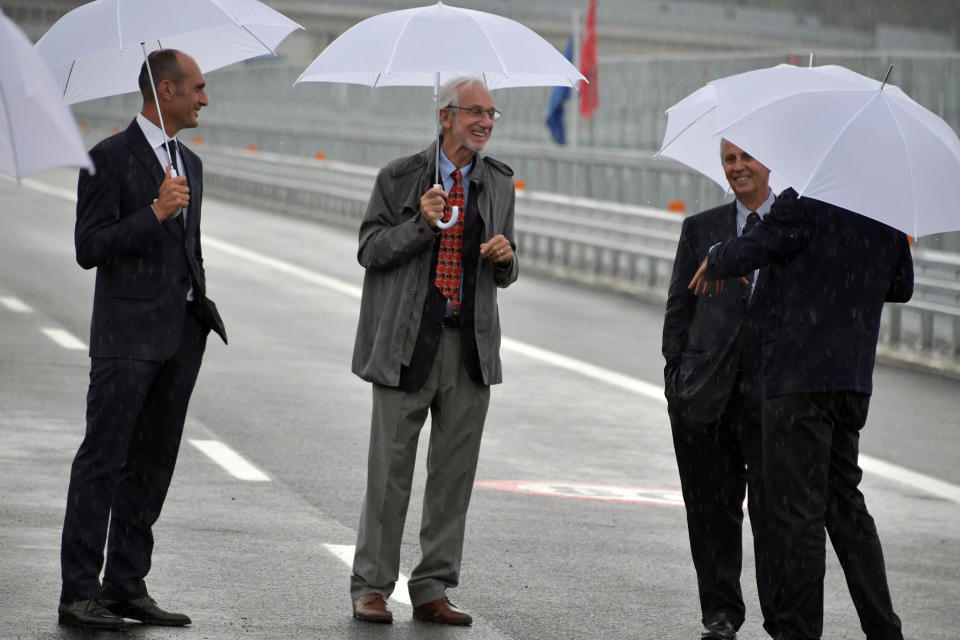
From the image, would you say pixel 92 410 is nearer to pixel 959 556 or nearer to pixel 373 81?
pixel 373 81

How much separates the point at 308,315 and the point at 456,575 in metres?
11.5

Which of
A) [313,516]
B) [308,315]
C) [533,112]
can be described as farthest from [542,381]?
[533,112]

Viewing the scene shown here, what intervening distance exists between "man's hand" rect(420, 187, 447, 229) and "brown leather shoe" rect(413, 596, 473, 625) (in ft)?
4.60

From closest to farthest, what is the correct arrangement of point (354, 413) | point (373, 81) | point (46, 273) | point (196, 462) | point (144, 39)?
point (144, 39), point (373, 81), point (196, 462), point (354, 413), point (46, 273)

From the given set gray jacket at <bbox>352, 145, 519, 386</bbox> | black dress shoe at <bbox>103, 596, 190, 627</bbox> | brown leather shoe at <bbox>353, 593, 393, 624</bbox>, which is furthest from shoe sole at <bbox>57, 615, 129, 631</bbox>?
gray jacket at <bbox>352, 145, 519, 386</bbox>

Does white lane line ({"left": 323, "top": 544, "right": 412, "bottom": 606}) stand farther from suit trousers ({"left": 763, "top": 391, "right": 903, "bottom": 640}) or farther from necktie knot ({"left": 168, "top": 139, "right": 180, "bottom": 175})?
necktie knot ({"left": 168, "top": 139, "right": 180, "bottom": 175})

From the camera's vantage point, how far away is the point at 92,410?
6.44 meters

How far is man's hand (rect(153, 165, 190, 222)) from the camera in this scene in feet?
20.5

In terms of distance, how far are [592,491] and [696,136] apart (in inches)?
140

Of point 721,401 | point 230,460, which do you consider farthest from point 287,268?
point 721,401

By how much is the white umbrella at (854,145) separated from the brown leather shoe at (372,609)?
2.15 m

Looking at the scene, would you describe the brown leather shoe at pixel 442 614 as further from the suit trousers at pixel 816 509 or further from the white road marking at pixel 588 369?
the white road marking at pixel 588 369

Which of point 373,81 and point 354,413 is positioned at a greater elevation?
point 373,81

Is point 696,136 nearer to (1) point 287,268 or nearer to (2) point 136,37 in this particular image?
(2) point 136,37
